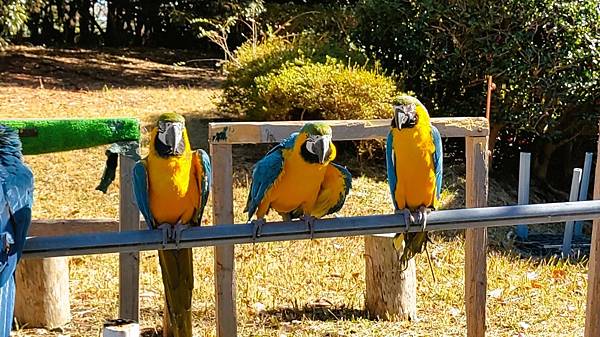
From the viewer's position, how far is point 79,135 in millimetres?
2557

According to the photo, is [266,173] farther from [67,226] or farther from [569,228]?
[569,228]

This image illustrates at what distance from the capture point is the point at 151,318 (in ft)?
11.6

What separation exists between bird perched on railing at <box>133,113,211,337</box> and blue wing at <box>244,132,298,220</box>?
189 millimetres

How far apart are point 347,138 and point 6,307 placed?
1.61 metres

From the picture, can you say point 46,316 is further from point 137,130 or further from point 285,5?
point 285,5

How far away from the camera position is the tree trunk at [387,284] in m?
3.53

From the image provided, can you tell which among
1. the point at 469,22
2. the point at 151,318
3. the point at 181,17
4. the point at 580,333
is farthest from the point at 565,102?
the point at 181,17

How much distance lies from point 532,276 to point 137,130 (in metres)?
2.71

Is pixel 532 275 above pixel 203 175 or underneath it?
underneath

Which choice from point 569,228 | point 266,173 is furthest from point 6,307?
point 569,228

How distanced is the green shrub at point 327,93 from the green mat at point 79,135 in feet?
10.7

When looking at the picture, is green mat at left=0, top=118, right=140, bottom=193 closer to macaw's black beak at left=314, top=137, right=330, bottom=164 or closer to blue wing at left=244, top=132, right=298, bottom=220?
blue wing at left=244, top=132, right=298, bottom=220

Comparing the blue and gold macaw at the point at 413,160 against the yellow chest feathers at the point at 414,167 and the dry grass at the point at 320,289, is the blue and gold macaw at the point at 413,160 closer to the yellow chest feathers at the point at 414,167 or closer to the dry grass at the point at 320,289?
the yellow chest feathers at the point at 414,167

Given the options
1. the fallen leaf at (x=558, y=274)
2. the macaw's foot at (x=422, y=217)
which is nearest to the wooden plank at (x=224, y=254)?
the macaw's foot at (x=422, y=217)
